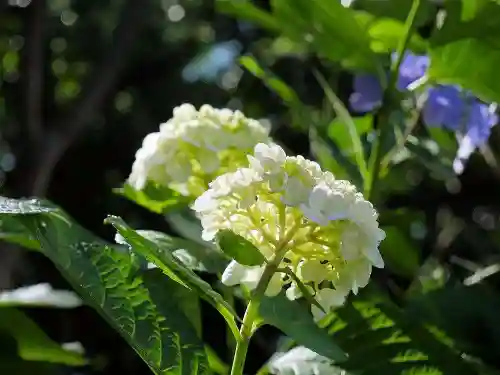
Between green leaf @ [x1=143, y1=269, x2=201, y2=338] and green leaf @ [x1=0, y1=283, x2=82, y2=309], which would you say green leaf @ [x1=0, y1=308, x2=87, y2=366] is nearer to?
green leaf @ [x1=0, y1=283, x2=82, y2=309]

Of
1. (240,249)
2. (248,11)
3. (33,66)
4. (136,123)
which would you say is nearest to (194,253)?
(240,249)

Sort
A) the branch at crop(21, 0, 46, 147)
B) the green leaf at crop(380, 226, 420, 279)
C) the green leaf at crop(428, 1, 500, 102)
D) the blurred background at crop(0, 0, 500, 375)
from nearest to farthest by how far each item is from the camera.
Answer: the green leaf at crop(428, 1, 500, 102)
the green leaf at crop(380, 226, 420, 279)
the blurred background at crop(0, 0, 500, 375)
the branch at crop(21, 0, 46, 147)

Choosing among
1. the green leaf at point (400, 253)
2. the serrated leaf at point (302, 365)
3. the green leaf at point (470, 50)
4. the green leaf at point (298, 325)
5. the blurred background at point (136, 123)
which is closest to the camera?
the green leaf at point (298, 325)

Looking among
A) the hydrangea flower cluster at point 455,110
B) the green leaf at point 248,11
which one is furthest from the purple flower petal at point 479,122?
the green leaf at point 248,11

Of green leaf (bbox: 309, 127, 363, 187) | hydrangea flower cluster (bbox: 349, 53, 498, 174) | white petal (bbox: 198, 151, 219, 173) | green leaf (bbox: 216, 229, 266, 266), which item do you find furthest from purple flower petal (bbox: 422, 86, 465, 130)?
green leaf (bbox: 216, 229, 266, 266)

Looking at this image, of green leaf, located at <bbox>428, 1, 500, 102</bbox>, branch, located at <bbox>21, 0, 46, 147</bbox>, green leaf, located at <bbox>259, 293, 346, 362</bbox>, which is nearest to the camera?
green leaf, located at <bbox>259, 293, 346, 362</bbox>

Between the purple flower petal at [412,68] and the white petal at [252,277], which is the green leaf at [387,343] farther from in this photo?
the purple flower petal at [412,68]
